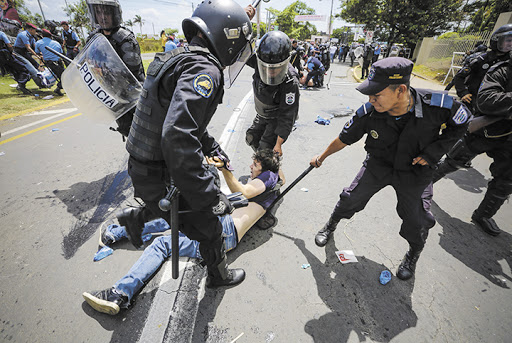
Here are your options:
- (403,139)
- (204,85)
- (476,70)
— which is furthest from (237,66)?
(476,70)

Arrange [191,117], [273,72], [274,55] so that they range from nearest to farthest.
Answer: [191,117], [274,55], [273,72]

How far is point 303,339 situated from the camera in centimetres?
162

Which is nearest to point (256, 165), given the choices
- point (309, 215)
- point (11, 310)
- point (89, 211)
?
point (309, 215)

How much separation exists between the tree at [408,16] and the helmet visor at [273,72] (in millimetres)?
24927

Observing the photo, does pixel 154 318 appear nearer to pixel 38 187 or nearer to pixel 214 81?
pixel 214 81

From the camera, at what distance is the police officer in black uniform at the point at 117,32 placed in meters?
2.60

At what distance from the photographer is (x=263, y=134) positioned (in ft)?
10.6

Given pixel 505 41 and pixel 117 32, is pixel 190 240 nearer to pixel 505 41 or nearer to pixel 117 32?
pixel 117 32

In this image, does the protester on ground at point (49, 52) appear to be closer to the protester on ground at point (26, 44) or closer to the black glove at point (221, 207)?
the protester on ground at point (26, 44)

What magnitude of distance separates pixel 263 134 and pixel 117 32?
6.91 ft

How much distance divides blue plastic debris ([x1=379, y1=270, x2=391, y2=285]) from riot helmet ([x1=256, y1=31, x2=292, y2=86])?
228 centimetres

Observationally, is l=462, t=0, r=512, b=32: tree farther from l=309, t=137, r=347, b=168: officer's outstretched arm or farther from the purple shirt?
the purple shirt

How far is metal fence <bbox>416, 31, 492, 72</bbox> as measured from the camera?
12234mm

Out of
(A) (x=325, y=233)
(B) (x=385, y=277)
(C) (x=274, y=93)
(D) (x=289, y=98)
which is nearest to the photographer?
(B) (x=385, y=277)
